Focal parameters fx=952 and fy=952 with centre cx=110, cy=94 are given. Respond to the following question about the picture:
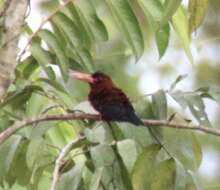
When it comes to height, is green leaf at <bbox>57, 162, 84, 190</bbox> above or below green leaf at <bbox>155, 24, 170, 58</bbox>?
below

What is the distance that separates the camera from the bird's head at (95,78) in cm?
234

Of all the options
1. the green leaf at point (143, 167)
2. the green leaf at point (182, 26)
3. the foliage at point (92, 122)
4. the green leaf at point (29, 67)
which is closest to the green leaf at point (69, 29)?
the foliage at point (92, 122)

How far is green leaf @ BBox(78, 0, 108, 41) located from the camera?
2186mm

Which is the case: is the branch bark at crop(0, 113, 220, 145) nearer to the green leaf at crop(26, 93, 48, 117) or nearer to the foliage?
the foliage

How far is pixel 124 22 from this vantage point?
216cm

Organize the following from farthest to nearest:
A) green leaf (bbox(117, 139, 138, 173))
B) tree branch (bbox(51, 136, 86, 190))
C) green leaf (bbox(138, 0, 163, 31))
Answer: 1. green leaf (bbox(138, 0, 163, 31))
2. green leaf (bbox(117, 139, 138, 173))
3. tree branch (bbox(51, 136, 86, 190))

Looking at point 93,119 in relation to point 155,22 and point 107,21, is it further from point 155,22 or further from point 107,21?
point 107,21

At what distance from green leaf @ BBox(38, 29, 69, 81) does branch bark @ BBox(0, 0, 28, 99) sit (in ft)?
0.23

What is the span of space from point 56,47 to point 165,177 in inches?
15.9

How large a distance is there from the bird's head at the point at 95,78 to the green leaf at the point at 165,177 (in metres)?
0.40

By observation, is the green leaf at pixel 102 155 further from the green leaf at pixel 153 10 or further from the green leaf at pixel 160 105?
the green leaf at pixel 153 10

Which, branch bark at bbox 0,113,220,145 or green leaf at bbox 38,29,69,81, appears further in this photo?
green leaf at bbox 38,29,69,81

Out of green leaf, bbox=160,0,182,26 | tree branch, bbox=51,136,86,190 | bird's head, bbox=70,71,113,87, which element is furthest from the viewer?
bird's head, bbox=70,71,113,87

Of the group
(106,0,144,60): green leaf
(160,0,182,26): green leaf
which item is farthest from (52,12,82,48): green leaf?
(160,0,182,26): green leaf
